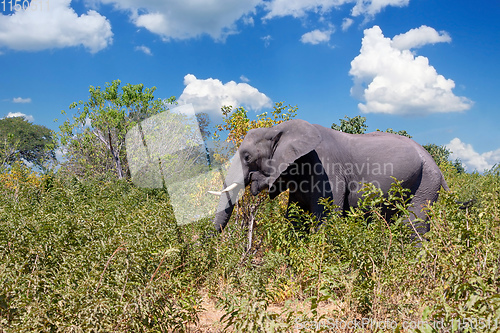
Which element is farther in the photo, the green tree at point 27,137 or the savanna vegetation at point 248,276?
the green tree at point 27,137

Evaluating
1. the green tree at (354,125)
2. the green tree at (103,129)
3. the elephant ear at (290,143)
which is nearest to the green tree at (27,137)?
the green tree at (103,129)

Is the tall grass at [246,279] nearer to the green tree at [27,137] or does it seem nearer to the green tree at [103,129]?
the green tree at [103,129]

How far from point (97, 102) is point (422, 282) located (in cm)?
2359

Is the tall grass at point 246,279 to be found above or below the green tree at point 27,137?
below

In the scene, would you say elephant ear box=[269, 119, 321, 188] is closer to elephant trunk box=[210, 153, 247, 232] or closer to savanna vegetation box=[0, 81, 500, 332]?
elephant trunk box=[210, 153, 247, 232]

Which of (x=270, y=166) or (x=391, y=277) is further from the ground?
(x=270, y=166)

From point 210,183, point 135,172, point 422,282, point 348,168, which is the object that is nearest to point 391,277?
point 422,282

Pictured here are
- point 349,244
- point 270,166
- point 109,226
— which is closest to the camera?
point 349,244

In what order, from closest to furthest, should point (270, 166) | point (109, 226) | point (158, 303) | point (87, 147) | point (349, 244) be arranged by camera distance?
1. point (158, 303)
2. point (349, 244)
3. point (109, 226)
4. point (270, 166)
5. point (87, 147)

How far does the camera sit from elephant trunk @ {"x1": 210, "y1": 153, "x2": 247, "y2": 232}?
716cm

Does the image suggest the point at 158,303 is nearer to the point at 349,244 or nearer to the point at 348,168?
the point at 349,244

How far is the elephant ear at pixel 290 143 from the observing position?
266 inches

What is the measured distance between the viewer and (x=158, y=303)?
327 cm

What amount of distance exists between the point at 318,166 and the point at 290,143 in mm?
605
